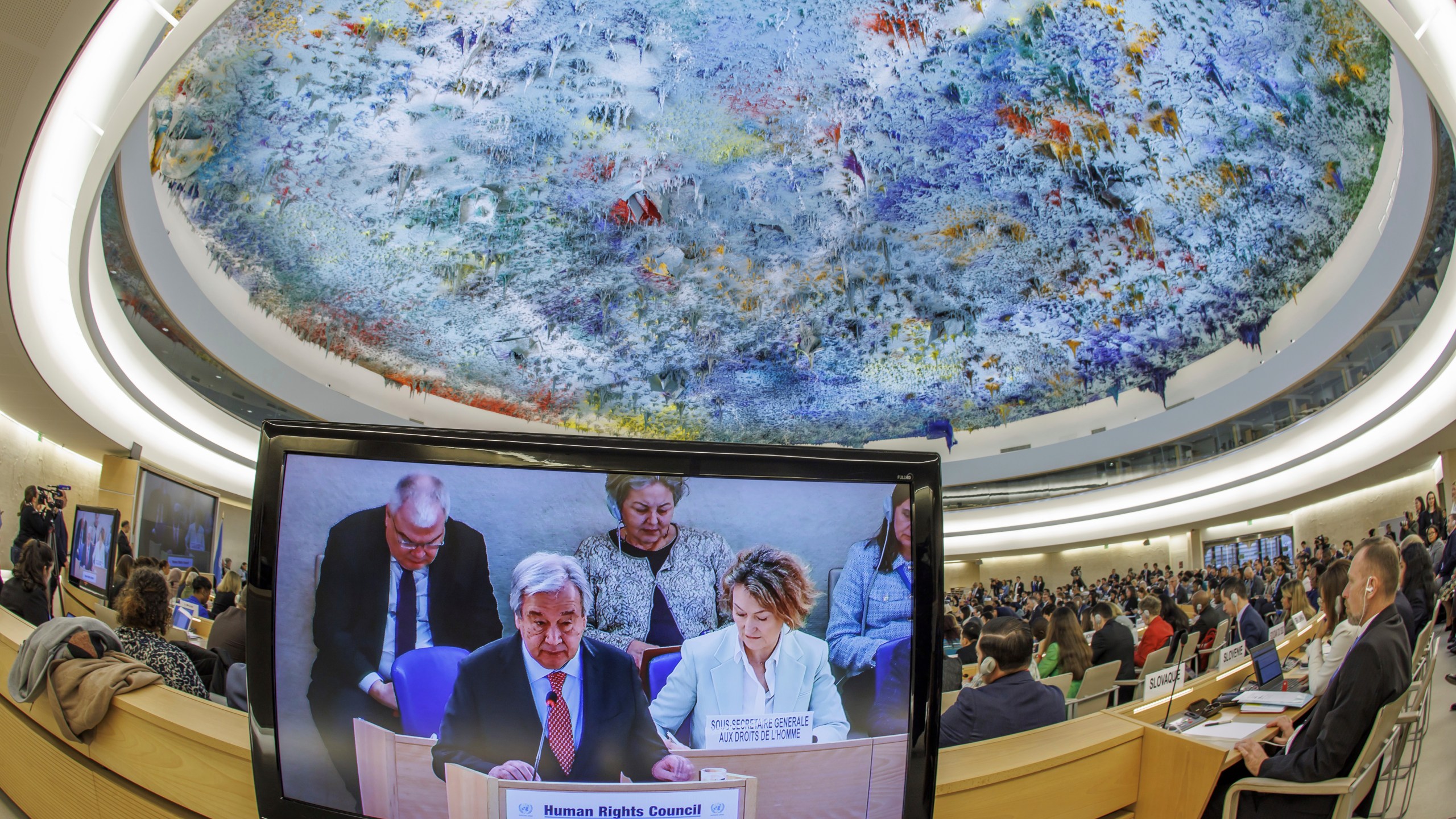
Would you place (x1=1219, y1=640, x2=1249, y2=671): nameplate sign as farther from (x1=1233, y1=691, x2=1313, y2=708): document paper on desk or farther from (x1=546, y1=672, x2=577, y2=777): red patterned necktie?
(x1=546, y1=672, x2=577, y2=777): red patterned necktie

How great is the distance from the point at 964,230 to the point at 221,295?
A: 30.8 ft

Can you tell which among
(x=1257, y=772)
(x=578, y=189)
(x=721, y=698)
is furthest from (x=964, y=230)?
(x=721, y=698)

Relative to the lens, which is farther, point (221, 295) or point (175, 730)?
point (221, 295)

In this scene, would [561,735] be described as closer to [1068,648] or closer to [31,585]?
[1068,648]

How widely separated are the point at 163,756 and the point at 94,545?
5553 mm

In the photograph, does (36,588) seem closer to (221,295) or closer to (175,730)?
(175,730)

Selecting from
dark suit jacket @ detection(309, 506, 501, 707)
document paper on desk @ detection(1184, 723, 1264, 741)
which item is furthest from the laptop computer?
dark suit jacket @ detection(309, 506, 501, 707)

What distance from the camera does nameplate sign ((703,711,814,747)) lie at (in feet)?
3.51

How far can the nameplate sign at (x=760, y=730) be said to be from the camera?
107 cm

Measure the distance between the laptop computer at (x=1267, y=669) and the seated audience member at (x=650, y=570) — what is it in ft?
10.5

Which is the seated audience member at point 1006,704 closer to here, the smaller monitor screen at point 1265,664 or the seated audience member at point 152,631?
the smaller monitor screen at point 1265,664

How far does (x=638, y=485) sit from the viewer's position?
41.9 inches

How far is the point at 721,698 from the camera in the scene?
1.07 m

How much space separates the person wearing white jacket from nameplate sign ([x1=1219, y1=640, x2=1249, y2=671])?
0.41 metres
